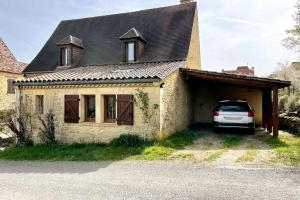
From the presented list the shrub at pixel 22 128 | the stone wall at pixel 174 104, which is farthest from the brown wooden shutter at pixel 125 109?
the shrub at pixel 22 128

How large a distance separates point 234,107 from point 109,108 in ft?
19.3

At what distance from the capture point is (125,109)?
12.3 m

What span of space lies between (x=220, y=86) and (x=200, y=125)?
2.90 meters

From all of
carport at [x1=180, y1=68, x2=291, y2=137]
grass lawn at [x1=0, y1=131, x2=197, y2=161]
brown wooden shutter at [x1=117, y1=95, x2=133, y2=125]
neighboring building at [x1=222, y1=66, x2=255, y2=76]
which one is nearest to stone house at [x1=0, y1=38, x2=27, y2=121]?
grass lawn at [x1=0, y1=131, x2=197, y2=161]

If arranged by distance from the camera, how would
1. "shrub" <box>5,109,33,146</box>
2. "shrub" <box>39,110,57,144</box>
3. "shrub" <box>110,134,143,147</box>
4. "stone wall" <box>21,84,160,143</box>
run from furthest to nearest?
"shrub" <box>5,109,33,146</box> → "shrub" <box>39,110,57,144</box> → "stone wall" <box>21,84,160,143</box> → "shrub" <box>110,134,143,147</box>

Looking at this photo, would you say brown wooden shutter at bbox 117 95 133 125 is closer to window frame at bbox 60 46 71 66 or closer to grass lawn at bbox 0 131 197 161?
grass lawn at bbox 0 131 197 161

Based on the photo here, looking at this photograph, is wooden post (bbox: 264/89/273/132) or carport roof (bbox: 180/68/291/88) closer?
carport roof (bbox: 180/68/291/88)

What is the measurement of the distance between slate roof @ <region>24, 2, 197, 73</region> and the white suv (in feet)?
13.1

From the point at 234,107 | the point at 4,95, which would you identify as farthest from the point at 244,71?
the point at 234,107

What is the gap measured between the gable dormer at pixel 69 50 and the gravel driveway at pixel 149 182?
10.8 metres

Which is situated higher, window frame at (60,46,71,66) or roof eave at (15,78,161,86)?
Result: window frame at (60,46,71,66)

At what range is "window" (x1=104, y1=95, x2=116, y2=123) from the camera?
1323 cm

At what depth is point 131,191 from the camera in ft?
A: 20.7

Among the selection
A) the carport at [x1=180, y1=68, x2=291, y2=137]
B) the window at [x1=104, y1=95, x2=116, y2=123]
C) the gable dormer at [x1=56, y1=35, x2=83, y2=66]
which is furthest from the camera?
the gable dormer at [x1=56, y1=35, x2=83, y2=66]
